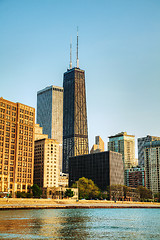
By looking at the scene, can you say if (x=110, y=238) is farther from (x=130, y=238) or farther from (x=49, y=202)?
(x=49, y=202)

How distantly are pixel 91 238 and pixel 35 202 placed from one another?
13381cm

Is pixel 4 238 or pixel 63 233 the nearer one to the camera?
pixel 4 238

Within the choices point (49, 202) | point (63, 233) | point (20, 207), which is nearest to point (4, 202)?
point (20, 207)

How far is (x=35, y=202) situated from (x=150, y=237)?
435 ft

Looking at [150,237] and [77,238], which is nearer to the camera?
[77,238]

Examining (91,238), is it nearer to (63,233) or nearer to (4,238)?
(63,233)

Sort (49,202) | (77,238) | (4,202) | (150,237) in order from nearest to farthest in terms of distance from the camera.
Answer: (77,238) → (150,237) → (4,202) → (49,202)

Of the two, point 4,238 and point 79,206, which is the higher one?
point 4,238

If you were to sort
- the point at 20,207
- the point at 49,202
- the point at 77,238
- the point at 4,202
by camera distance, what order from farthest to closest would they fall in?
the point at 49,202 < the point at 4,202 < the point at 20,207 < the point at 77,238

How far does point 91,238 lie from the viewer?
54500 mm

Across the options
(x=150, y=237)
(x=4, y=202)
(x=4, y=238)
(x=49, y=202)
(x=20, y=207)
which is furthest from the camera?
(x=49, y=202)

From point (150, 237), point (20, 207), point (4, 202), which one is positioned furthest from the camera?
point (4, 202)

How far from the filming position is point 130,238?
2199 inches

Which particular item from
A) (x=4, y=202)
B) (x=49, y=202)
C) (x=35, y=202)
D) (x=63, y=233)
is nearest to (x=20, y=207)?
(x=4, y=202)
